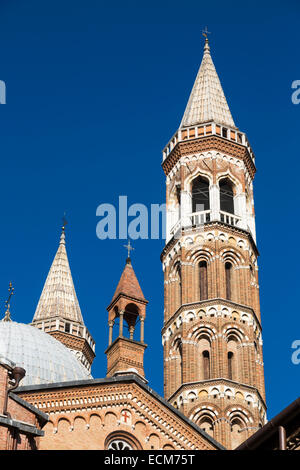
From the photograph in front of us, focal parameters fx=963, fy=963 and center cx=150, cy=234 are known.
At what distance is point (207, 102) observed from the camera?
48.7 metres

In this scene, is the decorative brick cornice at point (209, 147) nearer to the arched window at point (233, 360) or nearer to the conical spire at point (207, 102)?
the conical spire at point (207, 102)

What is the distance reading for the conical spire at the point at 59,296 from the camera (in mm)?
52312

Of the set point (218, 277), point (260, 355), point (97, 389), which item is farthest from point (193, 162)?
point (97, 389)

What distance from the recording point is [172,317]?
42094 millimetres

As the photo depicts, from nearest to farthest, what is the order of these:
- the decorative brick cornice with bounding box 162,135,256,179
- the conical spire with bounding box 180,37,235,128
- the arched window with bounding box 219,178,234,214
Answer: the arched window with bounding box 219,178,234,214 < the decorative brick cornice with bounding box 162,135,256,179 < the conical spire with bounding box 180,37,235,128

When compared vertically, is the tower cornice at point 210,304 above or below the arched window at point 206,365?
above

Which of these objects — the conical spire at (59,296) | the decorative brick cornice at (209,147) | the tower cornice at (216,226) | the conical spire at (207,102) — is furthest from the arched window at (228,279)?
the conical spire at (59,296)

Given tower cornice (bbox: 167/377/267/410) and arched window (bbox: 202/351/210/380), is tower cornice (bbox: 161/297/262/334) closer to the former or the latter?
arched window (bbox: 202/351/210/380)

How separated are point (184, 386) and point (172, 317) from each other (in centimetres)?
378

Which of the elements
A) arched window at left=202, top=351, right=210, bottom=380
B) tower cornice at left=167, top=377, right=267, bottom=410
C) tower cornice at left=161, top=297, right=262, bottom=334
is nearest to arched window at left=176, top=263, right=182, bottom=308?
tower cornice at left=161, top=297, right=262, bottom=334

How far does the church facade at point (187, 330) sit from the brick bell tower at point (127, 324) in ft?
0.15

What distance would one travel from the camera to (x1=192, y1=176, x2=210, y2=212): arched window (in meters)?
44.8

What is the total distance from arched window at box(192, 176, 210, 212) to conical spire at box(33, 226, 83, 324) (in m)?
11.3
